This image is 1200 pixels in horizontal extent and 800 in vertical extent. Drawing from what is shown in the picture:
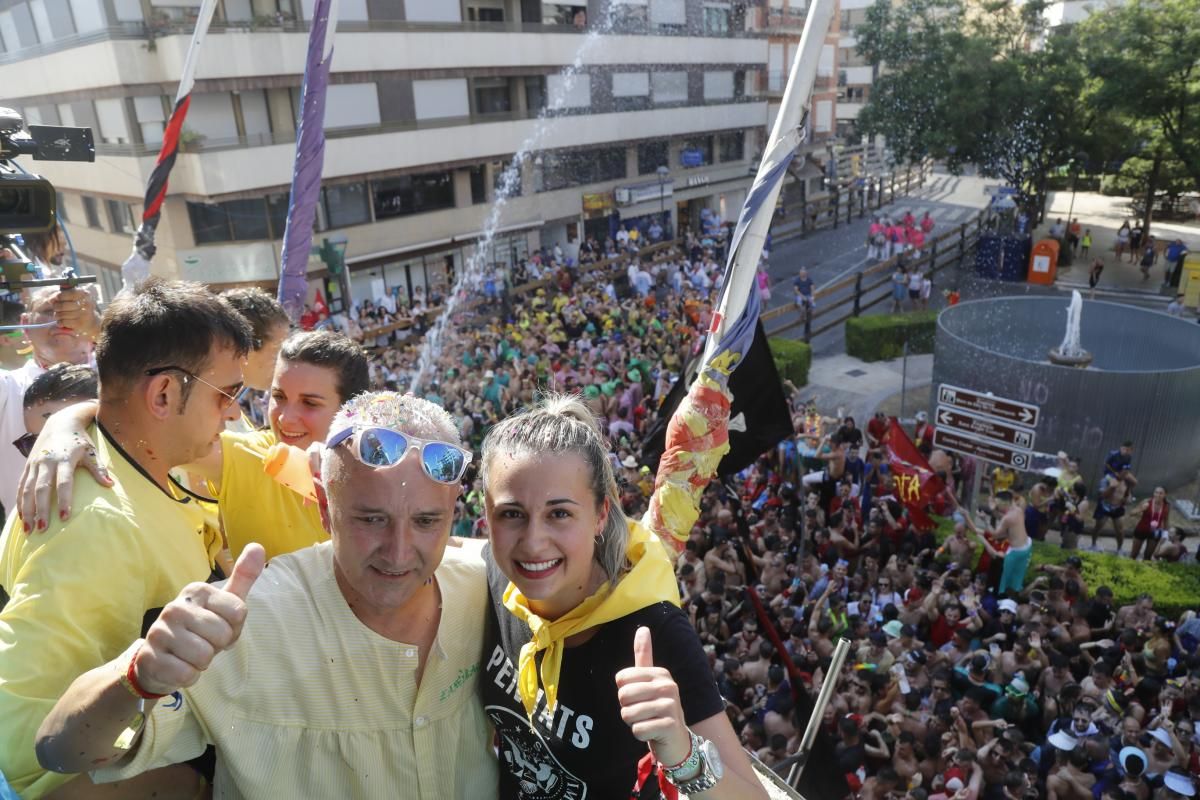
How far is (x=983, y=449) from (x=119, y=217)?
79.1 ft

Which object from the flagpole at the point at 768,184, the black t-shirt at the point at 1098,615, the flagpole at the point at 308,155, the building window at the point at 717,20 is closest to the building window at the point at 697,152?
the building window at the point at 717,20

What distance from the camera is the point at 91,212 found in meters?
25.2

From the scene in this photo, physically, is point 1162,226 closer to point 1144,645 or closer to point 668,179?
point 668,179

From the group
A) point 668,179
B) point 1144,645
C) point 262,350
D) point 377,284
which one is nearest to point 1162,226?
point 668,179

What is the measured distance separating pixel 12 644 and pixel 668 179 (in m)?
32.0

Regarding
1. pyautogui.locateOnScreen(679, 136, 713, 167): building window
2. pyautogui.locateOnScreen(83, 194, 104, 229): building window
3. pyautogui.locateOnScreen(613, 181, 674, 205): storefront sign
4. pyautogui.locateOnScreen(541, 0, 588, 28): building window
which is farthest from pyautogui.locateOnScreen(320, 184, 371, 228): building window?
pyautogui.locateOnScreen(679, 136, 713, 167): building window

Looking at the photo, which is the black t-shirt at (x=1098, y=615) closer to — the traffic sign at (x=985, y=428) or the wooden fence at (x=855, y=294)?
the traffic sign at (x=985, y=428)

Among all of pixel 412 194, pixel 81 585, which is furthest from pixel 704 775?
pixel 412 194

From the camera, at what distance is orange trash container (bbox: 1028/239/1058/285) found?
25328 mm

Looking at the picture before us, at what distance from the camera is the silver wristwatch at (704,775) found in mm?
1912

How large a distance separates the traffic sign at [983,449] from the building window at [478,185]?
1948 centimetres

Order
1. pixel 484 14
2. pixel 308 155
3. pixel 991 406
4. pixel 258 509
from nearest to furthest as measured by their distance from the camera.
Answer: pixel 258 509 < pixel 308 155 < pixel 991 406 < pixel 484 14

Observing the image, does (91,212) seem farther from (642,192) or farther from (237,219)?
(642,192)

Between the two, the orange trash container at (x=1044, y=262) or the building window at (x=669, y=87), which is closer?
the orange trash container at (x=1044, y=262)
